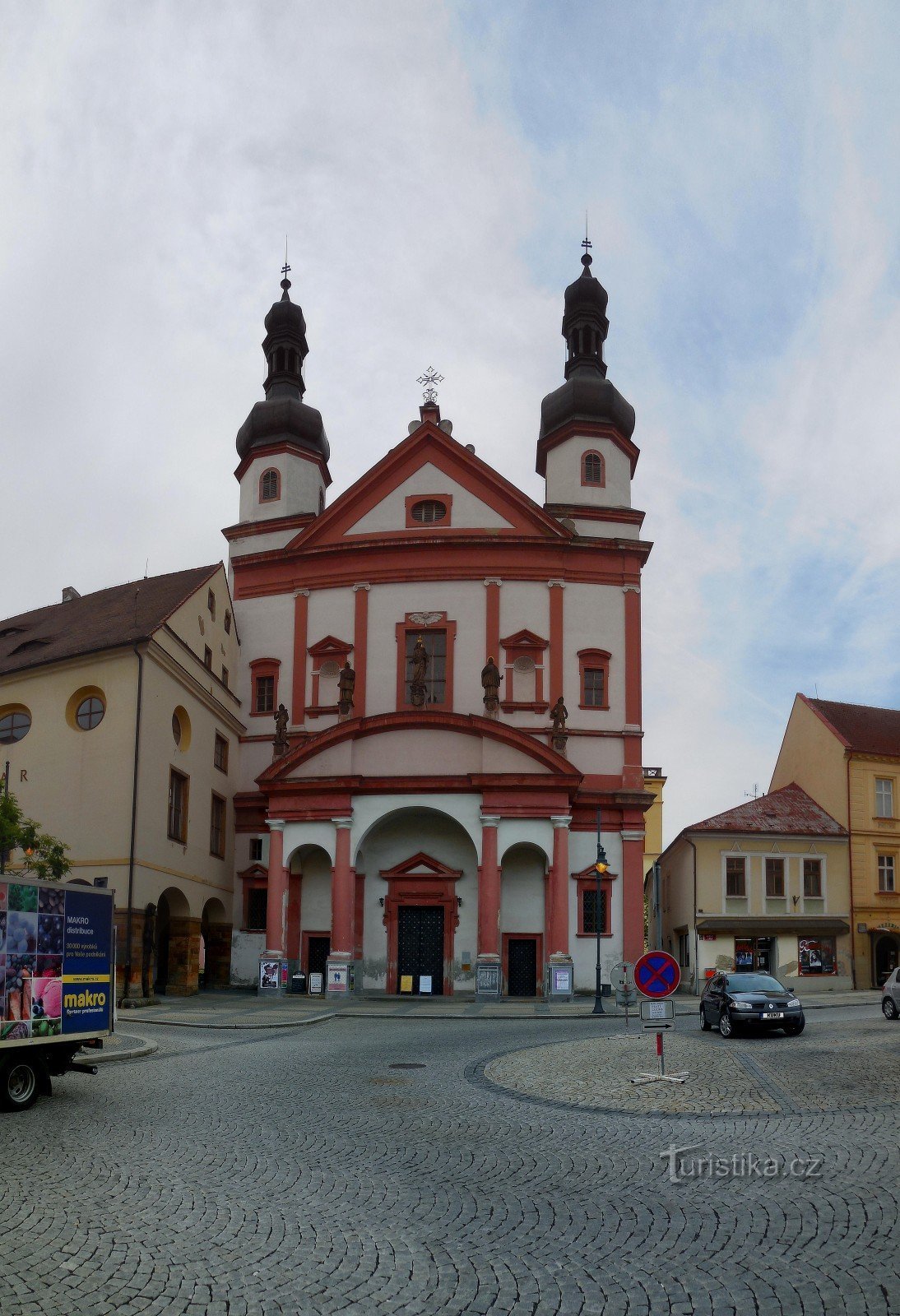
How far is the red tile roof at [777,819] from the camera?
49.3 metres

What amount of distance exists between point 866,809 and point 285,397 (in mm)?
29408

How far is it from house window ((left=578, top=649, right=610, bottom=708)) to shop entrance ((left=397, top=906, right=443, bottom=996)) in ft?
29.8

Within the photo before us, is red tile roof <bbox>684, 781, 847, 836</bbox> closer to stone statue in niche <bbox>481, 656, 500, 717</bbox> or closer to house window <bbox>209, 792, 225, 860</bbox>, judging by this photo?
stone statue in niche <bbox>481, 656, 500, 717</bbox>

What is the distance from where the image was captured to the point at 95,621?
4084cm

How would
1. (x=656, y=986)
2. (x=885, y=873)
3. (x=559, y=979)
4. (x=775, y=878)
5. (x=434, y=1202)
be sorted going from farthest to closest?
(x=885, y=873)
(x=775, y=878)
(x=559, y=979)
(x=656, y=986)
(x=434, y=1202)

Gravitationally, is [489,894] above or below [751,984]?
above

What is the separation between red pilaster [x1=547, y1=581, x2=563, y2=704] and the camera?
145 ft

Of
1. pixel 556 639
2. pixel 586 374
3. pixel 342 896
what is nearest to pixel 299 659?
pixel 556 639

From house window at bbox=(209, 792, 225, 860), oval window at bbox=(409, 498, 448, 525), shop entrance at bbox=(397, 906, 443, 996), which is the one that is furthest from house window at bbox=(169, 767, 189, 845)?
oval window at bbox=(409, 498, 448, 525)

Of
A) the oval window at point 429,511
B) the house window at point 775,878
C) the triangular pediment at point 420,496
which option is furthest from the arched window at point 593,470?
the house window at point 775,878

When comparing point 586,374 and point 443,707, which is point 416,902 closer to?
point 443,707

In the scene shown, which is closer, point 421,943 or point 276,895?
point 276,895

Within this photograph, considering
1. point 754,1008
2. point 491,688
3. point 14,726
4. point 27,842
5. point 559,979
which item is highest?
point 491,688

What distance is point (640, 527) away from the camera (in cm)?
4772
